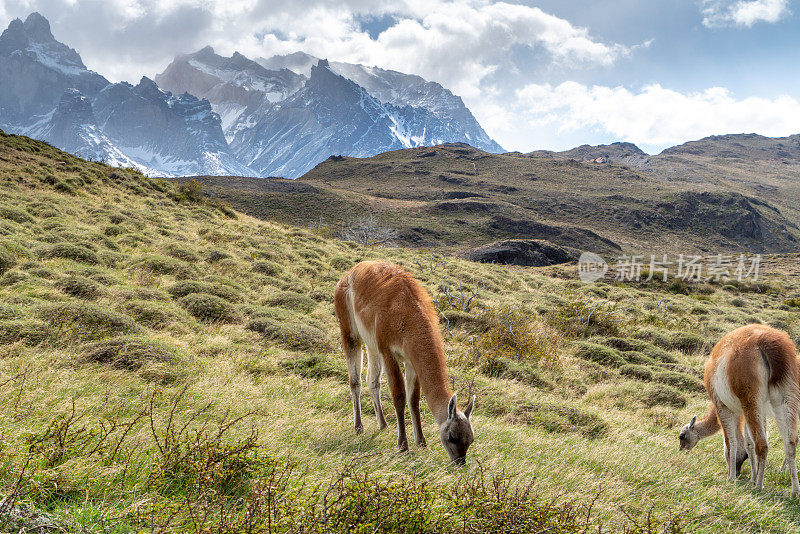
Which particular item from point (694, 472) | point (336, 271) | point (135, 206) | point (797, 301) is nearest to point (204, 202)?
point (135, 206)

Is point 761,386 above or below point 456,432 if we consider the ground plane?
above

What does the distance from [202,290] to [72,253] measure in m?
3.87

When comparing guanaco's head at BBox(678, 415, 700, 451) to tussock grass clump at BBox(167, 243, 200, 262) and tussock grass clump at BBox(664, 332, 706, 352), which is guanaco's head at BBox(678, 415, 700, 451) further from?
tussock grass clump at BBox(167, 243, 200, 262)

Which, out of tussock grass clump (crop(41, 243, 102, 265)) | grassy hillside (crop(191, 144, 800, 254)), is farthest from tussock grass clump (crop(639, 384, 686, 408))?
grassy hillside (crop(191, 144, 800, 254))

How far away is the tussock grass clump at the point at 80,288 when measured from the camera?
26.8 ft

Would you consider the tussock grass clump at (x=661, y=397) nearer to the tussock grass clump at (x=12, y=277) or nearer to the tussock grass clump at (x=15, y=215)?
the tussock grass clump at (x=12, y=277)

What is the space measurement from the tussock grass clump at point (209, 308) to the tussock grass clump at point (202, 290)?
22.1 inches

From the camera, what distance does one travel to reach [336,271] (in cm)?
1691

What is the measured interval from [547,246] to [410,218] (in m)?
36.0

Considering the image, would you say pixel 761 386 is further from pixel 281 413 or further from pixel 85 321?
pixel 85 321

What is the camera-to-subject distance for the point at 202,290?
10125 mm

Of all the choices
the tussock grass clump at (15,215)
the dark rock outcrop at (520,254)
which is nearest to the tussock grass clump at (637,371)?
the tussock grass clump at (15,215)

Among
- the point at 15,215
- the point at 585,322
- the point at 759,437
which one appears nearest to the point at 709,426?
the point at 759,437

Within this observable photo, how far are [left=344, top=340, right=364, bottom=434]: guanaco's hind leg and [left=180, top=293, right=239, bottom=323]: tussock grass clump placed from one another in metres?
4.58
